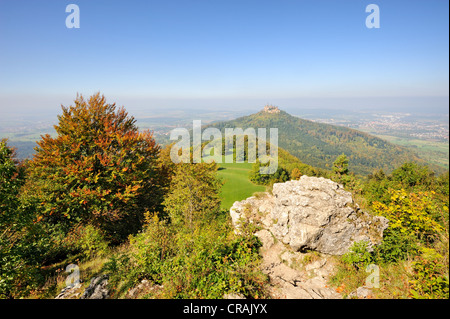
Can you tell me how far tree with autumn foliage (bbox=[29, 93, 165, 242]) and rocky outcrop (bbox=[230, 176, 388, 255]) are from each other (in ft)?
28.1

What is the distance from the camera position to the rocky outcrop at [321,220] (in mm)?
7250

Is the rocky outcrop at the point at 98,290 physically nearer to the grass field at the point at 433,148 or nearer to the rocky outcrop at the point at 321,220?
the rocky outcrop at the point at 321,220

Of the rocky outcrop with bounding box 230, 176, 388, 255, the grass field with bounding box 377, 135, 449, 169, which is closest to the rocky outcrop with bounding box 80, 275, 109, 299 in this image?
the rocky outcrop with bounding box 230, 176, 388, 255

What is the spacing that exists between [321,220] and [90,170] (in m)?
12.8

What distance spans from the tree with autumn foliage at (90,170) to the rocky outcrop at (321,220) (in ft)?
28.1

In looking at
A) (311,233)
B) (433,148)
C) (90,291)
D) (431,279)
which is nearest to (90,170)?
(90,291)

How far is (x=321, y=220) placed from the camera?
7426 millimetres

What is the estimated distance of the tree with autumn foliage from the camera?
35.4 feet

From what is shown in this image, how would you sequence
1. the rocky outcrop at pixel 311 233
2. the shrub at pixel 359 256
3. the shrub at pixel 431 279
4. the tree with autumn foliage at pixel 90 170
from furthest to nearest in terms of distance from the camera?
the tree with autumn foliage at pixel 90 170, the rocky outcrop at pixel 311 233, the shrub at pixel 359 256, the shrub at pixel 431 279

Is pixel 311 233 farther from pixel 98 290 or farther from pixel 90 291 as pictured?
pixel 90 291

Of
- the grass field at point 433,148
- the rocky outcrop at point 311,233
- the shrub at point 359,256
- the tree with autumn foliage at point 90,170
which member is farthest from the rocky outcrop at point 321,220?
the grass field at point 433,148

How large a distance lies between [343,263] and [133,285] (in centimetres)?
720
